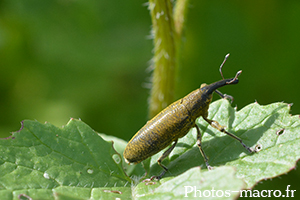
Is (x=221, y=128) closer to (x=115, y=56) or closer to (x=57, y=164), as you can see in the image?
(x=57, y=164)

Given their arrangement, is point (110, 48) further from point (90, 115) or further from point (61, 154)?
point (61, 154)

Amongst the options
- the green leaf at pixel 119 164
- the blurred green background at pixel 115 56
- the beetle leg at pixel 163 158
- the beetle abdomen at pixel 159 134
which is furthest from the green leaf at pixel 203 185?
the blurred green background at pixel 115 56

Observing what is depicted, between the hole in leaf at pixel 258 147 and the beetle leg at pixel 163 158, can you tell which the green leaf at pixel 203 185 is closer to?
the beetle leg at pixel 163 158

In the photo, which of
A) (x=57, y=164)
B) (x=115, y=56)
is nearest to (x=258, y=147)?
(x=57, y=164)

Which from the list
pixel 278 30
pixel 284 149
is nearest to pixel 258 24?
pixel 278 30

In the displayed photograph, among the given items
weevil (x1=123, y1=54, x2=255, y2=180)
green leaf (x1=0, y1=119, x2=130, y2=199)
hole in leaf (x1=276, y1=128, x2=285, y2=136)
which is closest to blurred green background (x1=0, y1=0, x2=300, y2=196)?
weevil (x1=123, y1=54, x2=255, y2=180)
